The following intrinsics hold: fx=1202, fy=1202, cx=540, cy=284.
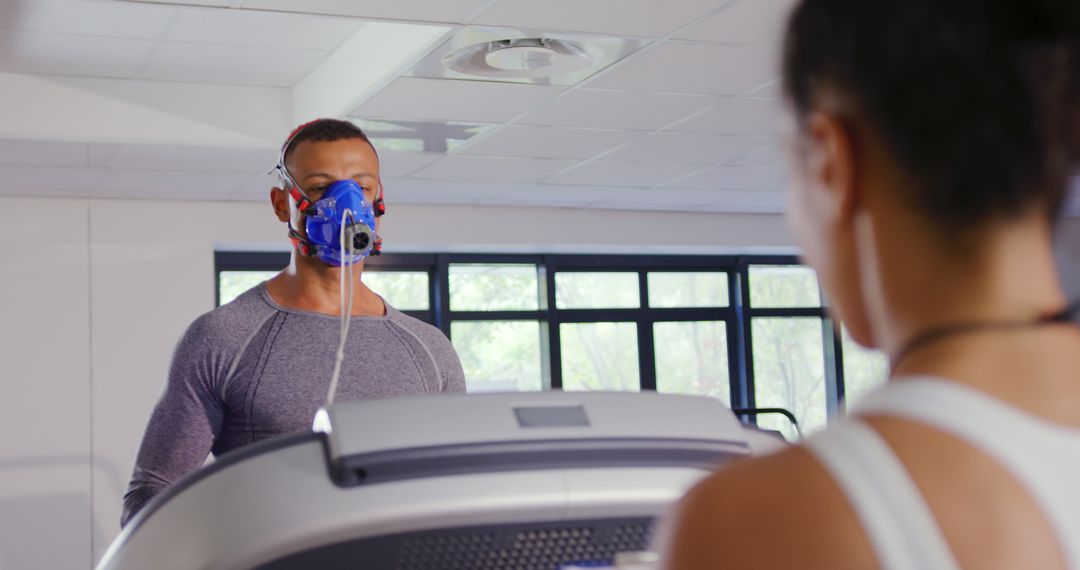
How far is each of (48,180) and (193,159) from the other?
3.29 feet

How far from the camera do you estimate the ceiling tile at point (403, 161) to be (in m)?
6.02

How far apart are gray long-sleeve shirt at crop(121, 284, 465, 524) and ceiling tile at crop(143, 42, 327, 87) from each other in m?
3.33

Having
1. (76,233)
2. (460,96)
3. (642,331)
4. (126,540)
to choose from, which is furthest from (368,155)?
(642,331)

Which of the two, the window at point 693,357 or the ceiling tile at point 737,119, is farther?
the window at point 693,357

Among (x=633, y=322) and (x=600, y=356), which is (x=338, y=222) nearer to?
(x=600, y=356)

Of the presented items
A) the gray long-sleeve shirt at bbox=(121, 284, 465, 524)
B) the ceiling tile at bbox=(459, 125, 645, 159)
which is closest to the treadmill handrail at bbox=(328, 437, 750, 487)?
the gray long-sleeve shirt at bbox=(121, 284, 465, 524)

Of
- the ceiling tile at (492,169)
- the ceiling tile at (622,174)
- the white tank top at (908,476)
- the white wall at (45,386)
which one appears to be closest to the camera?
the white tank top at (908,476)

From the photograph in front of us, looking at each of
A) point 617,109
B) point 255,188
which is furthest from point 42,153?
point 617,109

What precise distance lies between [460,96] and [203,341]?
334 cm

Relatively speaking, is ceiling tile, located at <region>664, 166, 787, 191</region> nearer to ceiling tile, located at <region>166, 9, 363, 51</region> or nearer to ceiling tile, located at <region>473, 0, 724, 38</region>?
ceiling tile, located at <region>166, 9, 363, 51</region>

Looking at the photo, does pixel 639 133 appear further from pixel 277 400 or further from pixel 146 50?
pixel 277 400

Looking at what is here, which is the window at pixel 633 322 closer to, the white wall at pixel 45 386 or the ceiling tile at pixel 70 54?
the white wall at pixel 45 386

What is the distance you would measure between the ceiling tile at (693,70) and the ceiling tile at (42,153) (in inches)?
99.4

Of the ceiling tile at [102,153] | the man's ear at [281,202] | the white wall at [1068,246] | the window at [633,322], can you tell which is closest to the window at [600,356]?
the window at [633,322]
